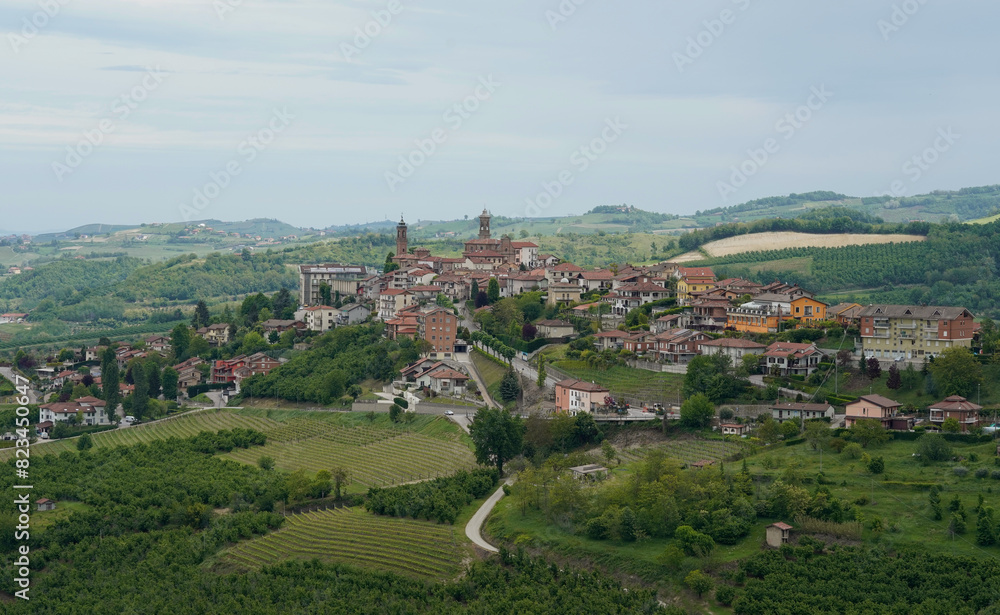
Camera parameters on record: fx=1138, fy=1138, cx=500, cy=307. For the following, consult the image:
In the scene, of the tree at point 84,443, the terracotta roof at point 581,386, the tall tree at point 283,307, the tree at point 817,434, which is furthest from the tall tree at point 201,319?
the tree at point 817,434

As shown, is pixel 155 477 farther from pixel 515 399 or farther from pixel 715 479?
pixel 715 479

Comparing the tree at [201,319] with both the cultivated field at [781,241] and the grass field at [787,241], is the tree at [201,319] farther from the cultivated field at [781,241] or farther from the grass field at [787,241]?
the grass field at [787,241]

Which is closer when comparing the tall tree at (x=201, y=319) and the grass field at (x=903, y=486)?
the grass field at (x=903, y=486)

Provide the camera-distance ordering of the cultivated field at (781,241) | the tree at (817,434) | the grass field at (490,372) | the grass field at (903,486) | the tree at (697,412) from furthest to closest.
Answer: the cultivated field at (781,241) < the grass field at (490,372) < the tree at (697,412) < the tree at (817,434) < the grass field at (903,486)

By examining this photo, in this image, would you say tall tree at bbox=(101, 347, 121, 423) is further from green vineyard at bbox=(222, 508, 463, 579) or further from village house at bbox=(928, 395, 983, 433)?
village house at bbox=(928, 395, 983, 433)

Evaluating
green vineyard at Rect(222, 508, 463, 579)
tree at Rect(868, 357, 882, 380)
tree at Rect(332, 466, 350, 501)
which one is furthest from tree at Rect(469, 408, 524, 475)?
tree at Rect(868, 357, 882, 380)

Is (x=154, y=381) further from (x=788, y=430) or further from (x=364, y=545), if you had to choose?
(x=788, y=430)

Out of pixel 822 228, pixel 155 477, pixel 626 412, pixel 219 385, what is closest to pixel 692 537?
pixel 626 412
